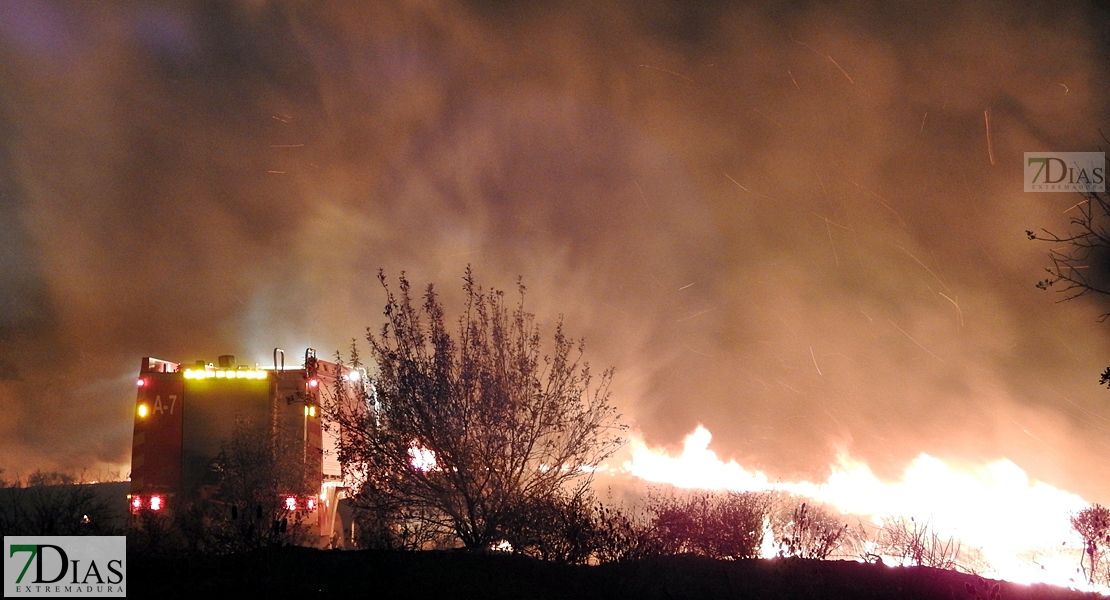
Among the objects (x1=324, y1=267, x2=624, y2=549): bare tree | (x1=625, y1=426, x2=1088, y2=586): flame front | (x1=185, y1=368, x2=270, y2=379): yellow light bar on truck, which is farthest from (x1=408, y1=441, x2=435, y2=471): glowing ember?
(x1=625, y1=426, x2=1088, y2=586): flame front

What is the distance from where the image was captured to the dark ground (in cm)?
740

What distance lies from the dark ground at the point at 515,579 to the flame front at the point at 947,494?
13269 mm

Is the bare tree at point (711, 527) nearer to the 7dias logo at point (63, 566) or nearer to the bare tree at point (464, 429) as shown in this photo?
the bare tree at point (464, 429)

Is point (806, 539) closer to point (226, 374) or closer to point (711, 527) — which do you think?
point (711, 527)

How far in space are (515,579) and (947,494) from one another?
2604 cm

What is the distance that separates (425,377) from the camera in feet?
33.8

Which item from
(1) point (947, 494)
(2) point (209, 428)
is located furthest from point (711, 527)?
(1) point (947, 494)

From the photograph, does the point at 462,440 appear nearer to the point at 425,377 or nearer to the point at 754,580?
the point at 425,377

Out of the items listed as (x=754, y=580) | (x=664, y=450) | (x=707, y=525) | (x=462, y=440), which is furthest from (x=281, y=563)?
(x=664, y=450)

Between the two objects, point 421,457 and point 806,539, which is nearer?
point 421,457

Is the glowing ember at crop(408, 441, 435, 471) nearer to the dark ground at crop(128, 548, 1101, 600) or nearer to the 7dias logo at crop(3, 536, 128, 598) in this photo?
the dark ground at crop(128, 548, 1101, 600)

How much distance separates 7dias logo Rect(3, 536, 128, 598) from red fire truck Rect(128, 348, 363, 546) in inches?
249

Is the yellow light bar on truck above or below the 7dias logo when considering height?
above

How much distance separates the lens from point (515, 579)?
8445 millimetres
